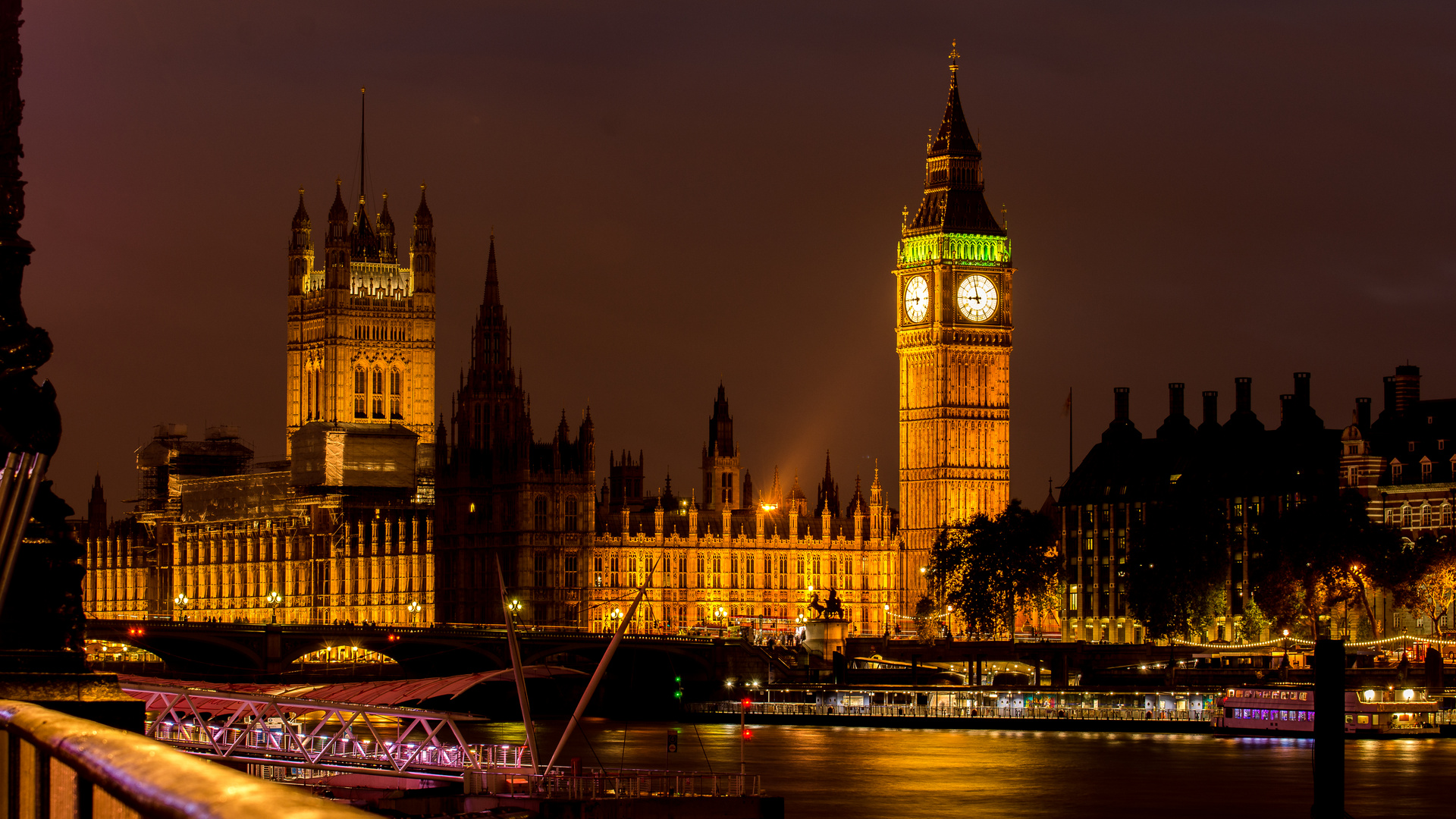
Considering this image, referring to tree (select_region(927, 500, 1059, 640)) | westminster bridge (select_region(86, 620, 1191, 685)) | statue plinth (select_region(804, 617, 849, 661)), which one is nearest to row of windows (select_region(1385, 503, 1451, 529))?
westminster bridge (select_region(86, 620, 1191, 685))

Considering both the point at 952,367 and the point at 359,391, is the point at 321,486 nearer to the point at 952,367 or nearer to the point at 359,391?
the point at 359,391

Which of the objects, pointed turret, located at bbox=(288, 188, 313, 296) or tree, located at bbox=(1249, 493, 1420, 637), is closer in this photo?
tree, located at bbox=(1249, 493, 1420, 637)

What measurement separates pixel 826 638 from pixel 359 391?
6300 cm

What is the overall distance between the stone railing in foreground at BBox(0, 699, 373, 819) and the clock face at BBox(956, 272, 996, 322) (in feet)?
426

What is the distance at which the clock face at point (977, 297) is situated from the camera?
439ft

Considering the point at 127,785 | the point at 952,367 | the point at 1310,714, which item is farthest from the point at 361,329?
the point at 127,785

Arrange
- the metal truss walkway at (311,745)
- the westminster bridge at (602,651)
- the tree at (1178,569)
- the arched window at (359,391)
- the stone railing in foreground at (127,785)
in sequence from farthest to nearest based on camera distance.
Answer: the arched window at (359,391) < the tree at (1178,569) < the westminster bridge at (602,651) < the metal truss walkway at (311,745) < the stone railing in foreground at (127,785)

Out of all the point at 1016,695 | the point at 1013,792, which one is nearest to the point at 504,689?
the point at 1016,695

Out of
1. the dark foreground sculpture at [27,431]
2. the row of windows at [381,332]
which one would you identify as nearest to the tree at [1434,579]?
the dark foreground sculpture at [27,431]

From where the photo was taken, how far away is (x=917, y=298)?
134 m

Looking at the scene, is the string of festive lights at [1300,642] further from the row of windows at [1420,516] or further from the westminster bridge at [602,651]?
the row of windows at [1420,516]

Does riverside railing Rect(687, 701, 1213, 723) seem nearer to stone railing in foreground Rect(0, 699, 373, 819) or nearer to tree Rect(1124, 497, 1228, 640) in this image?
tree Rect(1124, 497, 1228, 640)

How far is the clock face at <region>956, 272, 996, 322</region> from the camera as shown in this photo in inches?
5271

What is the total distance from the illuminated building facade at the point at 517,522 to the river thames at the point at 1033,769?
32799mm
